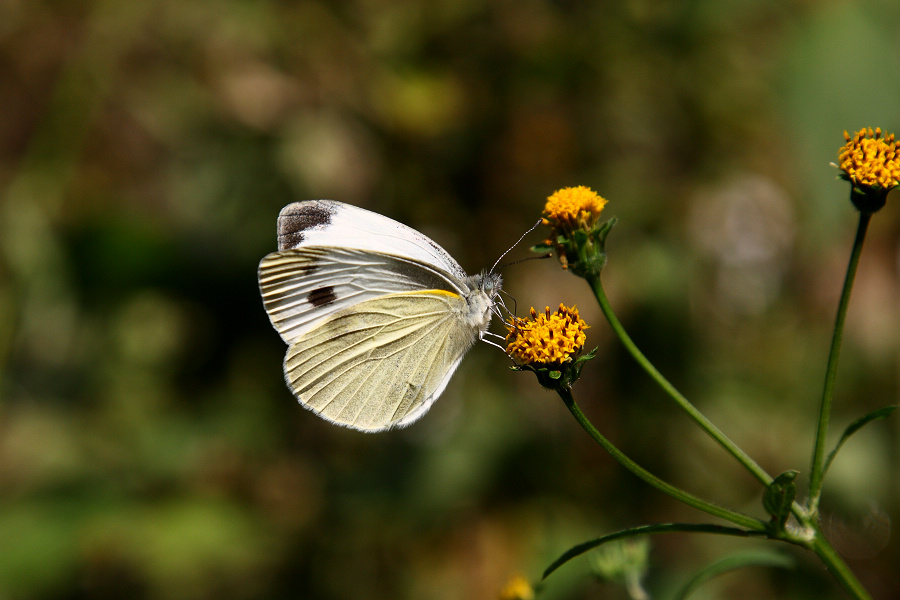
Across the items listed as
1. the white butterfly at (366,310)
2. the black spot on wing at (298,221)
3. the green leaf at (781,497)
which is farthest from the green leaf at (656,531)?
the black spot on wing at (298,221)

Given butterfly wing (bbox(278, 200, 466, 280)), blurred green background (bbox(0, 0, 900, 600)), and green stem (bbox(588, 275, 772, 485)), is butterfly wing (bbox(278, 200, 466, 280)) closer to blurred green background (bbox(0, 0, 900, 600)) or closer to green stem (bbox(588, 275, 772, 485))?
green stem (bbox(588, 275, 772, 485))

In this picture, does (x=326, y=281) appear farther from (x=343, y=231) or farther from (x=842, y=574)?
(x=842, y=574)

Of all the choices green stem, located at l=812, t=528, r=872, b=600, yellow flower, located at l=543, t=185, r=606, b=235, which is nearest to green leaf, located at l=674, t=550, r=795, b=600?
green stem, located at l=812, t=528, r=872, b=600

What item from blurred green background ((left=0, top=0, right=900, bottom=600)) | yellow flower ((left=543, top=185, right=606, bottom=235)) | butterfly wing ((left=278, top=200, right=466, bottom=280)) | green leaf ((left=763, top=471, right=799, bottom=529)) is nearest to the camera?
green leaf ((left=763, top=471, right=799, bottom=529))

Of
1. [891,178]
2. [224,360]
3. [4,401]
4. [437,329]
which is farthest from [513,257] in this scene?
[4,401]

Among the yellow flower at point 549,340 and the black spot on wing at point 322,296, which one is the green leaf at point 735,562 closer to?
the yellow flower at point 549,340
